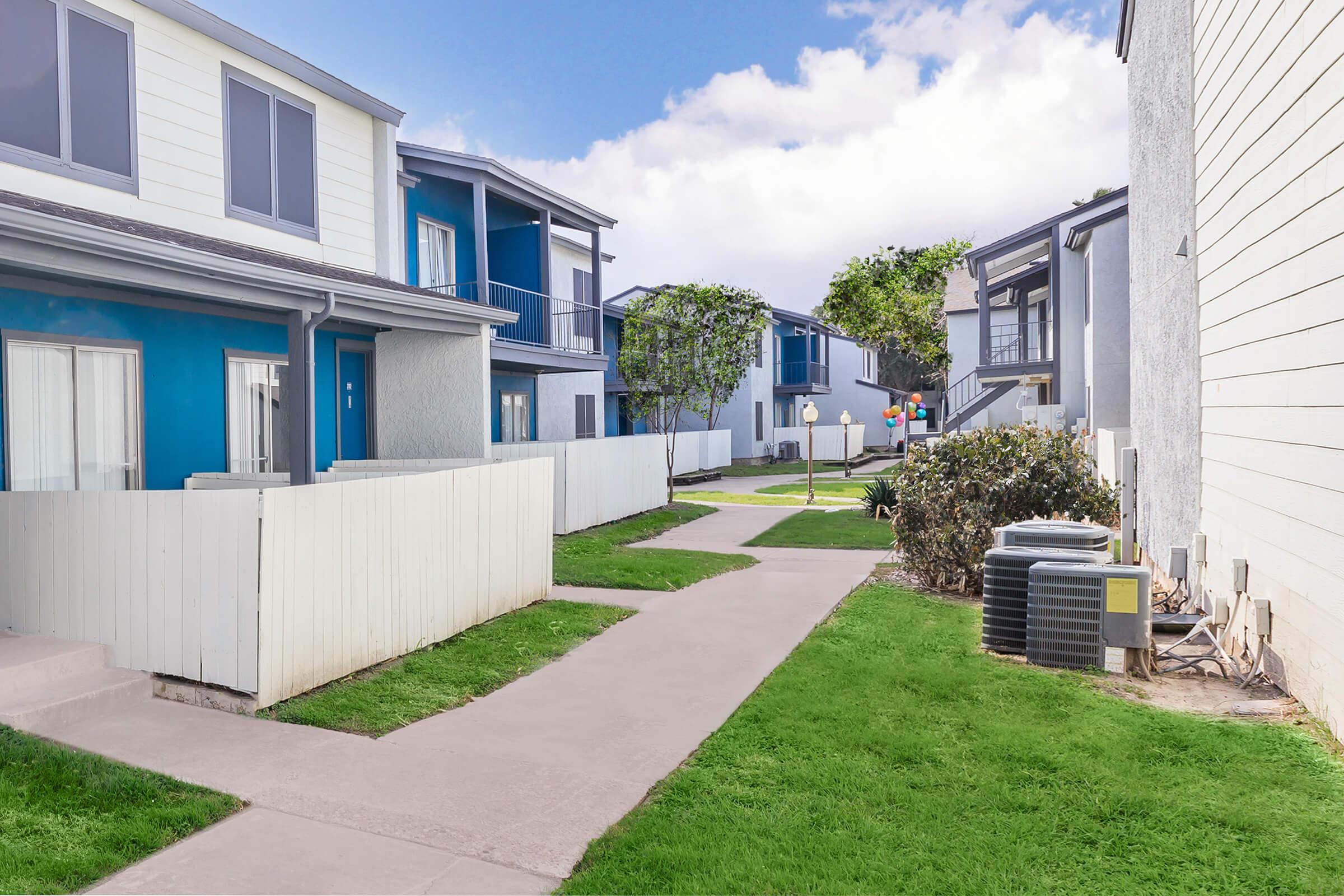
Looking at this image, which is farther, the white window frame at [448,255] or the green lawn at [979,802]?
the white window frame at [448,255]

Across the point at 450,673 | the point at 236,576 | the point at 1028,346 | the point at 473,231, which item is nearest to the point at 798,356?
the point at 1028,346

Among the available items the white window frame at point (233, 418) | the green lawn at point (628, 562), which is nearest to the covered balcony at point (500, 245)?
the white window frame at point (233, 418)

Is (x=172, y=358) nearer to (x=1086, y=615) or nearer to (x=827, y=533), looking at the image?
(x=1086, y=615)

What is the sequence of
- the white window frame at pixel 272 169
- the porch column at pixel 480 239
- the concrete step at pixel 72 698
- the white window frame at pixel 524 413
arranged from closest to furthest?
the concrete step at pixel 72 698 < the white window frame at pixel 272 169 < the porch column at pixel 480 239 < the white window frame at pixel 524 413

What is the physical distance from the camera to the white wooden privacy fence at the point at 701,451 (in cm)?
2867

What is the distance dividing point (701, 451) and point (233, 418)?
2073 centimetres

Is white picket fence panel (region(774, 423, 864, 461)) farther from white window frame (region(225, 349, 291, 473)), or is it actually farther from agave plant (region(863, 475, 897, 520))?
white window frame (region(225, 349, 291, 473))

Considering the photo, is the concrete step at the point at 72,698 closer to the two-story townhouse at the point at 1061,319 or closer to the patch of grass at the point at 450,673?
the patch of grass at the point at 450,673

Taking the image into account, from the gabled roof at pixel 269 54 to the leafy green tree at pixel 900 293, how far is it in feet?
97.6

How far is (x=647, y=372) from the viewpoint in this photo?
22.9 m

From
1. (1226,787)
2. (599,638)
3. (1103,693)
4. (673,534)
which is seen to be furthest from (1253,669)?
(673,534)

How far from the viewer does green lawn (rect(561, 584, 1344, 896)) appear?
3648mm

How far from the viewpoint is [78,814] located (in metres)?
4.19

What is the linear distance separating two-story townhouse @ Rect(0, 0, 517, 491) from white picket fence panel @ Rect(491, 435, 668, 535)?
2736mm
